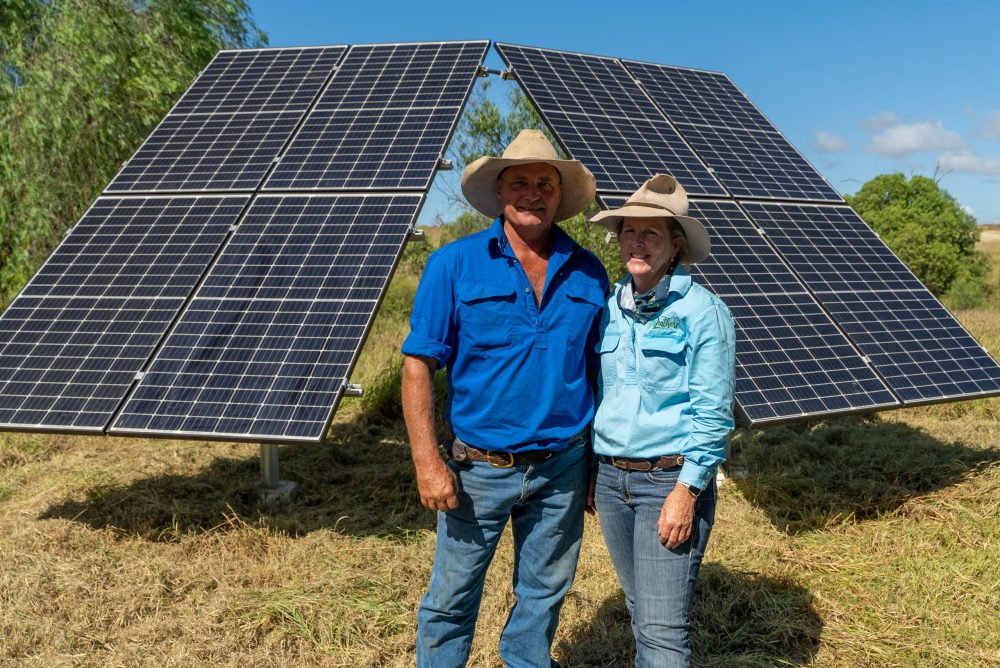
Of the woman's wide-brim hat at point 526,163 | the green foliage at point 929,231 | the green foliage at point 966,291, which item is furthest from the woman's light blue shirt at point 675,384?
the green foliage at point 929,231

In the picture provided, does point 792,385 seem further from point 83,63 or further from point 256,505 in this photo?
point 83,63

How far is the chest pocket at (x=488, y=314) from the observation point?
12.0 feet

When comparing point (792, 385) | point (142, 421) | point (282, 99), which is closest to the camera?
point (142, 421)

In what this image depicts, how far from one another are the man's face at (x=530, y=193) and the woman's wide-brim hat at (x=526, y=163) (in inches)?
1.6

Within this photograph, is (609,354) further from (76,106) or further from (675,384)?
(76,106)

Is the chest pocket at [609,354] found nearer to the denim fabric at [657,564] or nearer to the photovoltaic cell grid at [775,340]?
the denim fabric at [657,564]

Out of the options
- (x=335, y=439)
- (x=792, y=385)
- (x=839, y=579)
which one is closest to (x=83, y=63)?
(x=335, y=439)

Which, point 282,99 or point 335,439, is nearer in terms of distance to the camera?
Answer: point 282,99

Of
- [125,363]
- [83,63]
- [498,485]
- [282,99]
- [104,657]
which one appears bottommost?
[104,657]

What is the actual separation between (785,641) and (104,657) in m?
4.12

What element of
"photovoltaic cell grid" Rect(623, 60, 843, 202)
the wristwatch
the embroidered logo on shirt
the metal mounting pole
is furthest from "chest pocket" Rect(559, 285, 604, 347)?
"photovoltaic cell grid" Rect(623, 60, 843, 202)

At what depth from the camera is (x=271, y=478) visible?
7.53m

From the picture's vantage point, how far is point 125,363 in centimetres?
606

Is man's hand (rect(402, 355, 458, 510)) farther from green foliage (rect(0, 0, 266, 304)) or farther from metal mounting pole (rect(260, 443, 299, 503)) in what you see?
green foliage (rect(0, 0, 266, 304))
